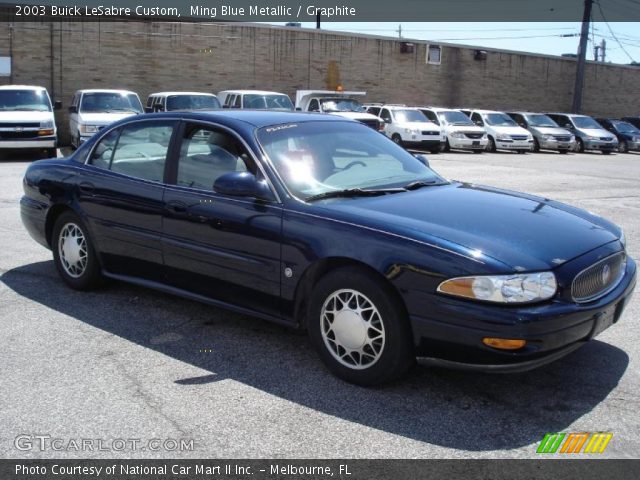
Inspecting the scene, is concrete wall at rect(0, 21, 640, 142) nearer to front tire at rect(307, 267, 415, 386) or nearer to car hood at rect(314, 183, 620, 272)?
car hood at rect(314, 183, 620, 272)

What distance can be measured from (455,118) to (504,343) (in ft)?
77.6

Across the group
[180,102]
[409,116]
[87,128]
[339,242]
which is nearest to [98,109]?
[87,128]

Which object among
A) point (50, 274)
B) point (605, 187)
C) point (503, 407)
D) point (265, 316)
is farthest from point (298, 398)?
point (605, 187)

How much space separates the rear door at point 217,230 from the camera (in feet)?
14.4

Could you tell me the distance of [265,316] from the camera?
4.46 m

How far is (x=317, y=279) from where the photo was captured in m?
4.18

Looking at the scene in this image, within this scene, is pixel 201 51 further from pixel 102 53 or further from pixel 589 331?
pixel 589 331

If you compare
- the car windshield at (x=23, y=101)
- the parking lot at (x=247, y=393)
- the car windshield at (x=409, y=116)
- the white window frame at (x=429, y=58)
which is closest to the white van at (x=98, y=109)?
the car windshield at (x=23, y=101)

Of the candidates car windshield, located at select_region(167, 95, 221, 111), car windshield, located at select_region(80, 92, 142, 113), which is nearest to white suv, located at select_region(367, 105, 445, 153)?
→ car windshield, located at select_region(167, 95, 221, 111)

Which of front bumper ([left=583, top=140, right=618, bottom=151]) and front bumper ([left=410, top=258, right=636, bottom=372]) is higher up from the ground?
front bumper ([left=410, top=258, right=636, bottom=372])

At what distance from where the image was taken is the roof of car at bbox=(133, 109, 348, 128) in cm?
488

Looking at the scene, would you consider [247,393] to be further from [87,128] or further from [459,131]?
[459,131]

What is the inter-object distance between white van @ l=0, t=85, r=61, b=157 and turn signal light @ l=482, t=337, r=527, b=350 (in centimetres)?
1582

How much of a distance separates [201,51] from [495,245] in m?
26.1
